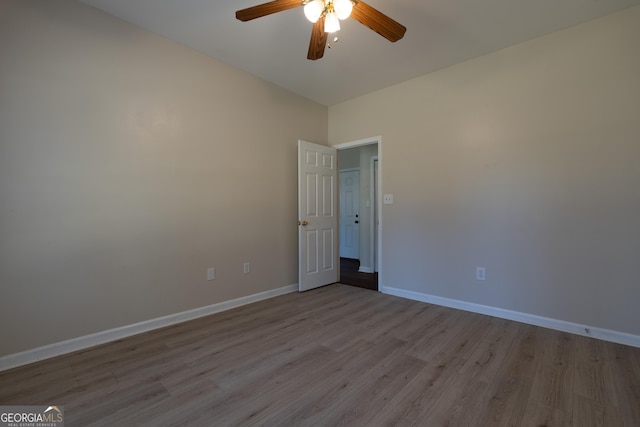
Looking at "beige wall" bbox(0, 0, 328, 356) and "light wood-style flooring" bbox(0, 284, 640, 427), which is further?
"beige wall" bbox(0, 0, 328, 356)

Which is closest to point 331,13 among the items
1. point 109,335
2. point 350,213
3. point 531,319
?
point 109,335

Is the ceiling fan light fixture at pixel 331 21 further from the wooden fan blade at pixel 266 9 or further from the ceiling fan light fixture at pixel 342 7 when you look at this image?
the wooden fan blade at pixel 266 9

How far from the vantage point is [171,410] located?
1532 mm

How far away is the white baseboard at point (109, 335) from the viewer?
1.98m

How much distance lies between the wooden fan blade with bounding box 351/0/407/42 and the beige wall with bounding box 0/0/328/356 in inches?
73.9

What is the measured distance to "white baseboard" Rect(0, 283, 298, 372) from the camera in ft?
6.49

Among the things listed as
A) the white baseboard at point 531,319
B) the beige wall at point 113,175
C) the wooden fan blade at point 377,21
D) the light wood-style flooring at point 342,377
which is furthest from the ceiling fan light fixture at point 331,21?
the white baseboard at point 531,319

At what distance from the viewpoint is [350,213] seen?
6418 mm

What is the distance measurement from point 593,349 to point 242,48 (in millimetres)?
4134

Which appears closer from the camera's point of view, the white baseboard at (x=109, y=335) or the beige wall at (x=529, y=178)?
the white baseboard at (x=109, y=335)

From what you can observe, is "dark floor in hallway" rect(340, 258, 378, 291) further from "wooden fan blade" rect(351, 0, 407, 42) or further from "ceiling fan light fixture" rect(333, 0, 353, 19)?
"ceiling fan light fixture" rect(333, 0, 353, 19)

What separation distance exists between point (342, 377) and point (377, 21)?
241cm

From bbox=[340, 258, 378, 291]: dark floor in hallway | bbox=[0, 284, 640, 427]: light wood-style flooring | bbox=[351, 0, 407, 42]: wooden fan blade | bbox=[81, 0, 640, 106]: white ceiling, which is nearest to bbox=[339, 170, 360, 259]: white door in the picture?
bbox=[340, 258, 378, 291]: dark floor in hallway

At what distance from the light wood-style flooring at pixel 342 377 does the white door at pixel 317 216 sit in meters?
1.20
